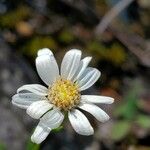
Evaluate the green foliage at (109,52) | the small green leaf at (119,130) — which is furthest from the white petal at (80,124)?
the green foliage at (109,52)

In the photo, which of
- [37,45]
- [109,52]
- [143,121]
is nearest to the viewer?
[143,121]

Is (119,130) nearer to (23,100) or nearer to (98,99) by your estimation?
(98,99)

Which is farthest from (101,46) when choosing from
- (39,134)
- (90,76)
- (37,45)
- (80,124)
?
(39,134)

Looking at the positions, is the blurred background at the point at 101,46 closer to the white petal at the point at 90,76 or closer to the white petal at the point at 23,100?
the white petal at the point at 90,76

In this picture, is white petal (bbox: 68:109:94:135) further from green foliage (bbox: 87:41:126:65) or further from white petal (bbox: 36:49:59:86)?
green foliage (bbox: 87:41:126:65)

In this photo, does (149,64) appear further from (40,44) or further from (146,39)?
(40,44)

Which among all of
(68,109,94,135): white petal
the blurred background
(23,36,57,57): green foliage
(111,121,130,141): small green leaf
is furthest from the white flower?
(23,36,57,57): green foliage
